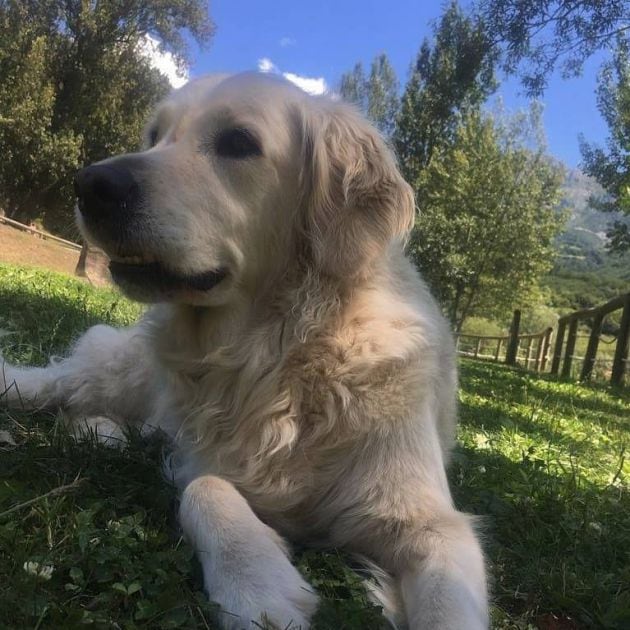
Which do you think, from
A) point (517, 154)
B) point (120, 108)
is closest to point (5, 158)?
point (120, 108)

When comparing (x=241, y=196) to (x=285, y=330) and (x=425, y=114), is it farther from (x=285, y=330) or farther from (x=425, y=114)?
(x=425, y=114)

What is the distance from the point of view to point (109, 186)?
2.11m

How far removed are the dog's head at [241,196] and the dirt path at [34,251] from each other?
53.7 ft

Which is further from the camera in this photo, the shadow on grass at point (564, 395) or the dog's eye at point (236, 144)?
the shadow on grass at point (564, 395)

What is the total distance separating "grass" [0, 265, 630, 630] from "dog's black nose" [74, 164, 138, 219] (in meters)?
0.90

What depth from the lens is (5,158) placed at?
23.0 metres

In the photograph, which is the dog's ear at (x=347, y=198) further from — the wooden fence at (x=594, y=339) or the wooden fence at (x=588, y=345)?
the wooden fence at (x=594, y=339)

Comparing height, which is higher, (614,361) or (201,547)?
(614,361)

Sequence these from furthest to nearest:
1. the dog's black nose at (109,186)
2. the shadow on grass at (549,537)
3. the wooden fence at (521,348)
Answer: the wooden fence at (521,348) → the dog's black nose at (109,186) → the shadow on grass at (549,537)

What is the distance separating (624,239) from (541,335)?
403 centimetres

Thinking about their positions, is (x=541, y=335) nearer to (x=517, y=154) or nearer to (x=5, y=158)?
(x=517, y=154)

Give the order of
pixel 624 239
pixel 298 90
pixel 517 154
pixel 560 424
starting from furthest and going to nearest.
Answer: pixel 517 154 → pixel 624 239 → pixel 560 424 → pixel 298 90

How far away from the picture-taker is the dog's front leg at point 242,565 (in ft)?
5.04

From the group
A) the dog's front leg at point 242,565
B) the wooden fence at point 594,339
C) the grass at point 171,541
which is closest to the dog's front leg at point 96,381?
the grass at point 171,541
